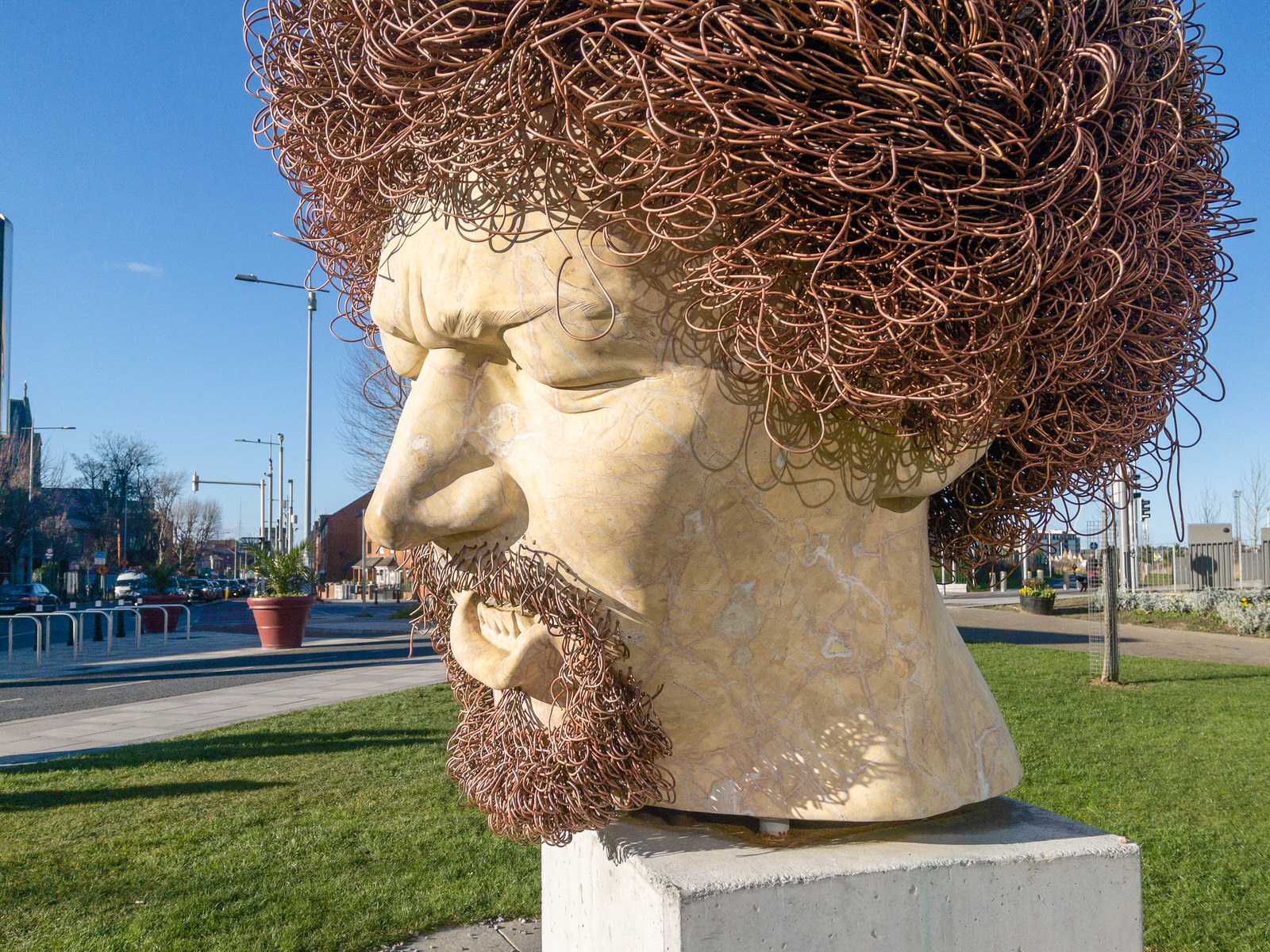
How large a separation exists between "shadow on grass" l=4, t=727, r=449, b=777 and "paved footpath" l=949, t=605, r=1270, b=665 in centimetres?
1018

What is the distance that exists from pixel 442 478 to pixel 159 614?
74.8ft

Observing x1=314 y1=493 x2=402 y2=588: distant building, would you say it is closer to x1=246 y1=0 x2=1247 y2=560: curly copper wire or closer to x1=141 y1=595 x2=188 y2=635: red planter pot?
x1=141 y1=595 x2=188 y2=635: red planter pot

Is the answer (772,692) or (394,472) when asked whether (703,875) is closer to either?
(772,692)

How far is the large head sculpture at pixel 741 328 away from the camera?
136 centimetres

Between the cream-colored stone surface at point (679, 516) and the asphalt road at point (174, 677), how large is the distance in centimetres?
970

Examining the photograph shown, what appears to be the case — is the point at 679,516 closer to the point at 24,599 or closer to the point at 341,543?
the point at 24,599

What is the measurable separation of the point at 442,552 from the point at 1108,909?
4.92ft

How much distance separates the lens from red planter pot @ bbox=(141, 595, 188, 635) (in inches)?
814

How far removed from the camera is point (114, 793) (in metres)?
6.06

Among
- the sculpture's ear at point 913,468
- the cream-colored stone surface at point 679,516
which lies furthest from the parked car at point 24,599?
the sculpture's ear at point 913,468

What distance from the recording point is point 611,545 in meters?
1.59

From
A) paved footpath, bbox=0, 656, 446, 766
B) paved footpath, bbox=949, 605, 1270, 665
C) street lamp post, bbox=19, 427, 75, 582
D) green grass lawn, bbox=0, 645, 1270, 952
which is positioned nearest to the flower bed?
paved footpath, bbox=949, 605, 1270, 665

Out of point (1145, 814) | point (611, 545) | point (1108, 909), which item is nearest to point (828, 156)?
point (611, 545)

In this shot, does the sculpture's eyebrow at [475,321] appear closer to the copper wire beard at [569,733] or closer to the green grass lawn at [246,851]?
the copper wire beard at [569,733]
